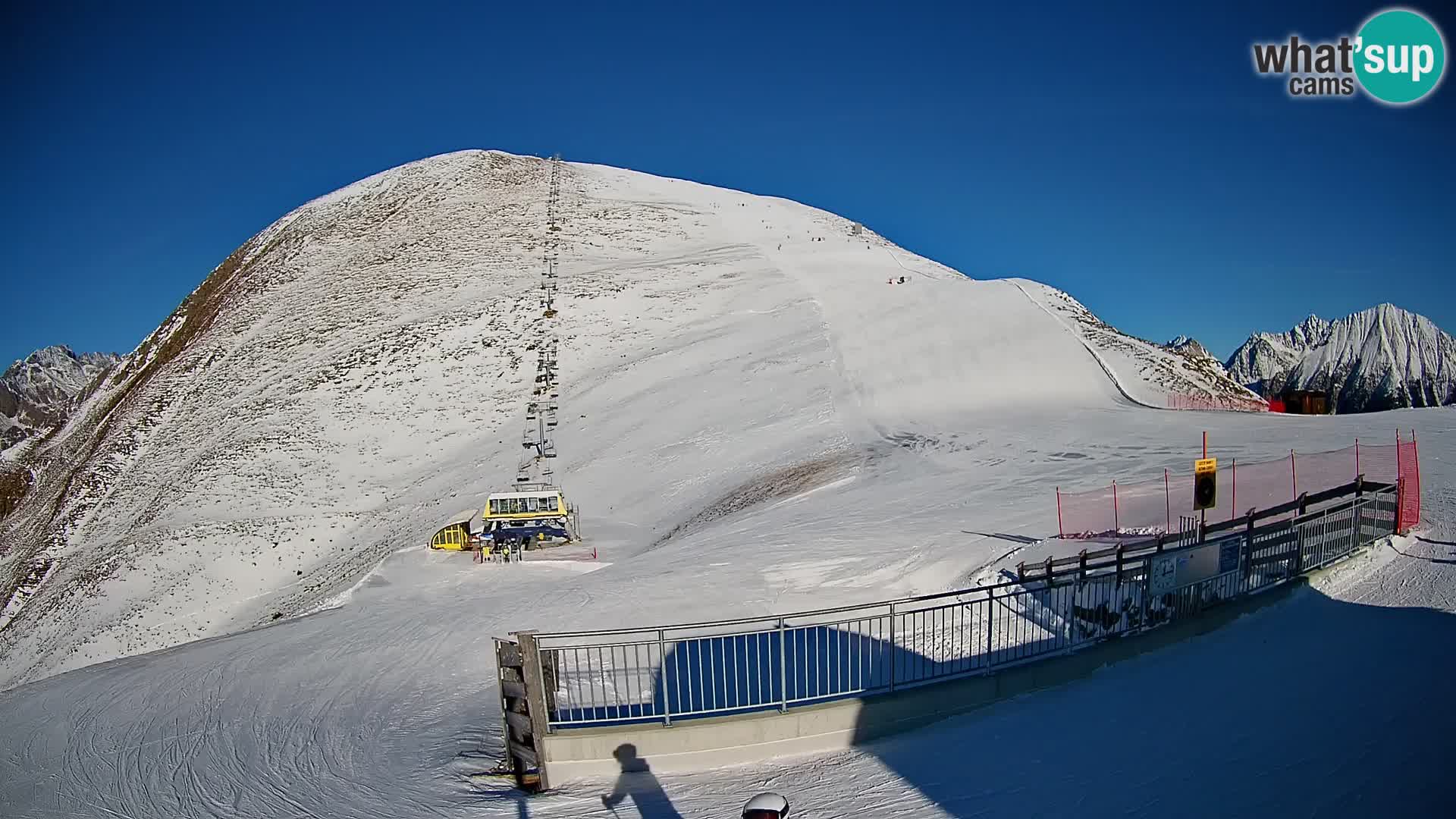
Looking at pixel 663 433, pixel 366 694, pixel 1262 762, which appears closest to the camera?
pixel 1262 762

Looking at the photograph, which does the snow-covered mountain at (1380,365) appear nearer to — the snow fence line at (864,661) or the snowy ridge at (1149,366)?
the snowy ridge at (1149,366)

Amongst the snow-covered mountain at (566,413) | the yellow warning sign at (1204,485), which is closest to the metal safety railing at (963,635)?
the yellow warning sign at (1204,485)

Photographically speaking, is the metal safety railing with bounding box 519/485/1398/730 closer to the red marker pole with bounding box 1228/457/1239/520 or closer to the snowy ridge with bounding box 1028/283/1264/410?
the red marker pole with bounding box 1228/457/1239/520

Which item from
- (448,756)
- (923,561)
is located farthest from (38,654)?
(923,561)

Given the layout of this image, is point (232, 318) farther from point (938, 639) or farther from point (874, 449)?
point (938, 639)

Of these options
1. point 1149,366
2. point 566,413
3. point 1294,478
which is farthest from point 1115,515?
point 566,413

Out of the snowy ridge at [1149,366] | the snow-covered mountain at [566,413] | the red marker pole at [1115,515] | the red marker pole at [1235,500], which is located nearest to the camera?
the red marker pole at [1235,500]
